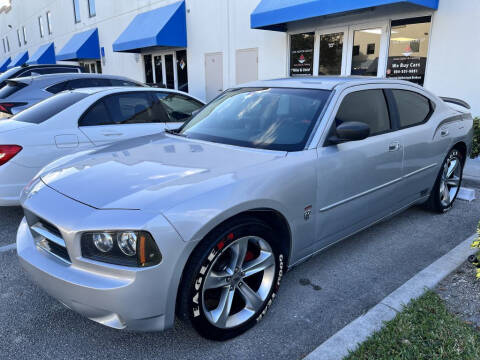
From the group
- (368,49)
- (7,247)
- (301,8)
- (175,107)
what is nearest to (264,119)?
(175,107)

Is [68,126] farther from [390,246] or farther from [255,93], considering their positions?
[390,246]

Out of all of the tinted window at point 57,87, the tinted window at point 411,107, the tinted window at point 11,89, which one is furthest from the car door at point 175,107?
the tinted window at point 11,89

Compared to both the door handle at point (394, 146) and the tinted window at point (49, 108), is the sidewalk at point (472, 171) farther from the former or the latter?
the tinted window at point (49, 108)

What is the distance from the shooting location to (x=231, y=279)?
2303 mm

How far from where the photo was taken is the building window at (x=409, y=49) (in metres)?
7.55

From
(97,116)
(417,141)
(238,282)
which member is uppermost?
(97,116)

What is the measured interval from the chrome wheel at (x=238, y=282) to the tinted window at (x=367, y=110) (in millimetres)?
1273

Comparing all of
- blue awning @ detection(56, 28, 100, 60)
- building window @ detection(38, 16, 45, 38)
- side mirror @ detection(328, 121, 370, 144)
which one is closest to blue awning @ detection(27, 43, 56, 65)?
building window @ detection(38, 16, 45, 38)

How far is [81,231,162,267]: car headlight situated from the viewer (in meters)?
1.87

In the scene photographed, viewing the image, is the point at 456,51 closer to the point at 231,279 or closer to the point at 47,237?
the point at 231,279

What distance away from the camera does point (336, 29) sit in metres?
8.90

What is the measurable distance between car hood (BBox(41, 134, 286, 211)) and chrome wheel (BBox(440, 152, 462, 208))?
2.78 m

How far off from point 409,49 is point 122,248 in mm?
7927

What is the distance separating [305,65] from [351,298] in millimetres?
8170
